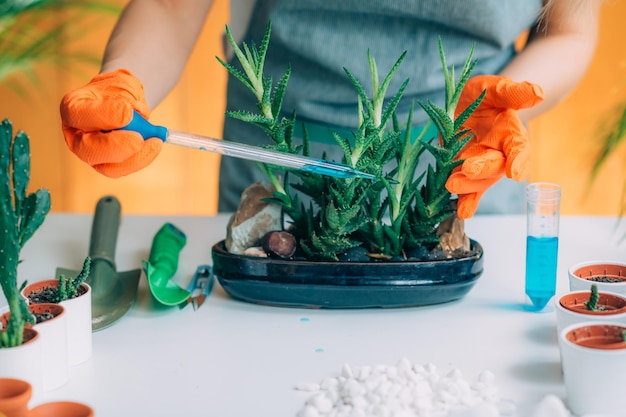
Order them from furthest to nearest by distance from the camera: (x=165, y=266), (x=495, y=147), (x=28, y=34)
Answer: (x=28, y=34), (x=165, y=266), (x=495, y=147)

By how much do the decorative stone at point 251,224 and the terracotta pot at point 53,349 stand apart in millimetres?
255

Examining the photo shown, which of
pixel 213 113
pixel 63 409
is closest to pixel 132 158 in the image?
pixel 63 409

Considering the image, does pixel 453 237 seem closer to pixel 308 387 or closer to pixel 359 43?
pixel 308 387

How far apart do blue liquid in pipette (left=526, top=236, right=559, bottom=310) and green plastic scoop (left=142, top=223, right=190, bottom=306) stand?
42cm

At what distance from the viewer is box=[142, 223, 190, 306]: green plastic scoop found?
36.3 inches

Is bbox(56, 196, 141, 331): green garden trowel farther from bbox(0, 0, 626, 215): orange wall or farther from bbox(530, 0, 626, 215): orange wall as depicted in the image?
bbox(530, 0, 626, 215): orange wall

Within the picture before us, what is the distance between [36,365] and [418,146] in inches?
20.0

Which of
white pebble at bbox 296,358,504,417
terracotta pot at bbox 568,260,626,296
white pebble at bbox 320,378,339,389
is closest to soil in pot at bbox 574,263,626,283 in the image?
terracotta pot at bbox 568,260,626,296

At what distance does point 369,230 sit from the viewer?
2.99 ft

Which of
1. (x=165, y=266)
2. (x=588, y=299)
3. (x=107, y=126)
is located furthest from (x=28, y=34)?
(x=588, y=299)

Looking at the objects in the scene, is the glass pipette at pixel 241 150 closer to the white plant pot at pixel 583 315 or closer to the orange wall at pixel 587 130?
the white plant pot at pixel 583 315

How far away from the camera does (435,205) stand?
3.00ft

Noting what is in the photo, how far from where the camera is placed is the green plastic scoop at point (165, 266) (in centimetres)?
92

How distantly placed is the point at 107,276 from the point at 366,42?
0.58 m
